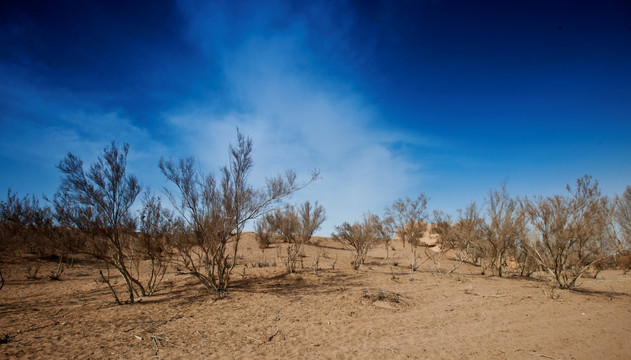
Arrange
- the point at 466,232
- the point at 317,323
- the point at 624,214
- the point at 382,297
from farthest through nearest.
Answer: the point at 624,214
the point at 466,232
the point at 382,297
the point at 317,323

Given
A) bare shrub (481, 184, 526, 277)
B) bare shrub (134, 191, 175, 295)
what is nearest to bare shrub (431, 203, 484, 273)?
bare shrub (481, 184, 526, 277)

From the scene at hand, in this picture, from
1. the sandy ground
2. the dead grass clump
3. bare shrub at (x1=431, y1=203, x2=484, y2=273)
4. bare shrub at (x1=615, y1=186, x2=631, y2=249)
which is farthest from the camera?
bare shrub at (x1=615, y1=186, x2=631, y2=249)

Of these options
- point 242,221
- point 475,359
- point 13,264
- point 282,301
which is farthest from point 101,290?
point 475,359

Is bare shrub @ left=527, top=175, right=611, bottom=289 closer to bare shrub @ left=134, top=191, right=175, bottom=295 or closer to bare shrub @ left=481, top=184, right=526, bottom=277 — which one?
bare shrub @ left=481, top=184, right=526, bottom=277

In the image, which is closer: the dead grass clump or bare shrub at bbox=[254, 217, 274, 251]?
the dead grass clump

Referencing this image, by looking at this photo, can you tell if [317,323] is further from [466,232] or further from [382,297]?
[466,232]

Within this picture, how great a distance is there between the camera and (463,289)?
10.9m

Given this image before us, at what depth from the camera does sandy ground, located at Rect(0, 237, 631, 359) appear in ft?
16.8

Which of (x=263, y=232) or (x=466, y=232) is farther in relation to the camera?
(x=263, y=232)

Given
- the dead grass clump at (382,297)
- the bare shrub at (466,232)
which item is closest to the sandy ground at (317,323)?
the dead grass clump at (382,297)

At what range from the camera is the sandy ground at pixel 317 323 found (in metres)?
5.12

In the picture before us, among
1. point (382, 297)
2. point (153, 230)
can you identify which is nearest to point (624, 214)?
point (382, 297)

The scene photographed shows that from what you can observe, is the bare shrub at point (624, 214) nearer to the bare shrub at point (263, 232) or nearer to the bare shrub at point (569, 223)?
the bare shrub at point (569, 223)

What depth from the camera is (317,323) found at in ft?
22.4
